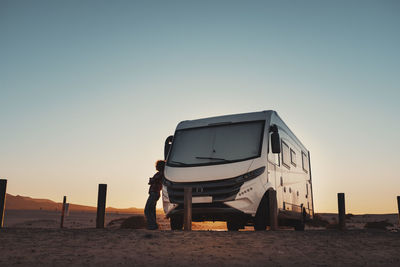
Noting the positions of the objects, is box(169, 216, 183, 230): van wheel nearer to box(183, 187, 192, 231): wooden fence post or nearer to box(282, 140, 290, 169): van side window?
box(183, 187, 192, 231): wooden fence post

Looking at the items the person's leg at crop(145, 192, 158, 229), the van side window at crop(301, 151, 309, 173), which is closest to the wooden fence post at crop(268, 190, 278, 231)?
the person's leg at crop(145, 192, 158, 229)

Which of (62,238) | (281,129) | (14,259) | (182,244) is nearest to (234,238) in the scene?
(182,244)

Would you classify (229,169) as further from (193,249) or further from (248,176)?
(193,249)

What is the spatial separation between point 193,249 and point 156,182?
15.1 ft

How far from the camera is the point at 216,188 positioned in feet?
31.5

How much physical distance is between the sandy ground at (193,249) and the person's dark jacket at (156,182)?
2.92m

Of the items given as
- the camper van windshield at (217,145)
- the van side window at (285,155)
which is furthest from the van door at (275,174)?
the van side window at (285,155)

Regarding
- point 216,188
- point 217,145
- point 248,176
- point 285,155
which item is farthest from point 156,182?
point 285,155

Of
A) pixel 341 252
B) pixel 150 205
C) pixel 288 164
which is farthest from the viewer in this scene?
pixel 288 164

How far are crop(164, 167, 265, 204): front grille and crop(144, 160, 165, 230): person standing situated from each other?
107 centimetres

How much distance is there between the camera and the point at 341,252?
22.6 ft

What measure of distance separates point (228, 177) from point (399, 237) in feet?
13.0

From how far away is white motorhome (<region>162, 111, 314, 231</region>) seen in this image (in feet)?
31.0

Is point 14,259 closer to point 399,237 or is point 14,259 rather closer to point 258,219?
point 258,219
